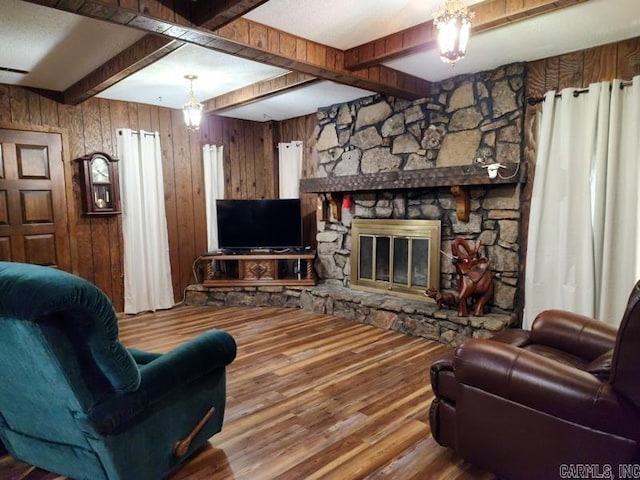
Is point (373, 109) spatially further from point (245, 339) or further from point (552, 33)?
point (245, 339)

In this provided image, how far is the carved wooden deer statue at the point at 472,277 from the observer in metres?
3.52

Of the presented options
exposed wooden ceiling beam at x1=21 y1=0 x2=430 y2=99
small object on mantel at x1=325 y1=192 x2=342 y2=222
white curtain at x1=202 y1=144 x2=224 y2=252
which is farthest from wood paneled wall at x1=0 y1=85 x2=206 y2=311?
exposed wooden ceiling beam at x1=21 y1=0 x2=430 y2=99

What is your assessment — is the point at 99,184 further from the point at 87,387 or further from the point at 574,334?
the point at 574,334

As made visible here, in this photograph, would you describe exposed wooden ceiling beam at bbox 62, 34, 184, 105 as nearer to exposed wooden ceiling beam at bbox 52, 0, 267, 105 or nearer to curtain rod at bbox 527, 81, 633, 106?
exposed wooden ceiling beam at bbox 52, 0, 267, 105

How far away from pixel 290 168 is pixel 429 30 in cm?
322

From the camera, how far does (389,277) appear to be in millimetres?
4473

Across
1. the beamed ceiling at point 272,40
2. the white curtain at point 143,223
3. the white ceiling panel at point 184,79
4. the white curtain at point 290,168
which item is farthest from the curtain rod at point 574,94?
the white curtain at point 143,223


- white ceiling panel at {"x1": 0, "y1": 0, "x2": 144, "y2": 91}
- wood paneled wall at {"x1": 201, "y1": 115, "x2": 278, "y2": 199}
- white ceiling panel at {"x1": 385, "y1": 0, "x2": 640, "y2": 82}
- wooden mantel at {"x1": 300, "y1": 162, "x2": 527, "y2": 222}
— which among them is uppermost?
white ceiling panel at {"x1": 0, "y1": 0, "x2": 144, "y2": 91}

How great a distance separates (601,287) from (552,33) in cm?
195

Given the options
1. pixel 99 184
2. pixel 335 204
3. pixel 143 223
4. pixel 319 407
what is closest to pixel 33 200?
pixel 99 184

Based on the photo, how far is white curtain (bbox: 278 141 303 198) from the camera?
5566 millimetres

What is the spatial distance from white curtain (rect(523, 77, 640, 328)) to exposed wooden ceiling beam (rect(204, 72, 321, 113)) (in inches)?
84.7

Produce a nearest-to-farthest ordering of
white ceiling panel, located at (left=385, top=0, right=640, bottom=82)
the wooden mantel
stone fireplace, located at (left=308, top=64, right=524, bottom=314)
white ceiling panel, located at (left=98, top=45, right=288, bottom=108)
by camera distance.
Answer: white ceiling panel, located at (left=385, top=0, right=640, bottom=82) < white ceiling panel, located at (left=98, top=45, right=288, bottom=108) < the wooden mantel < stone fireplace, located at (left=308, top=64, right=524, bottom=314)

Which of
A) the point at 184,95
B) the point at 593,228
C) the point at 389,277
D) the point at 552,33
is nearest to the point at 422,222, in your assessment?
the point at 389,277
